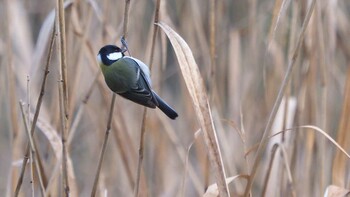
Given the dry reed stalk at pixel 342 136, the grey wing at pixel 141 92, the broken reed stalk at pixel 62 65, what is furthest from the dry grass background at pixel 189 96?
the grey wing at pixel 141 92

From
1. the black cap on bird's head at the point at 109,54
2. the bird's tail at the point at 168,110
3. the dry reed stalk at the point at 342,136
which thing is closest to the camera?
the bird's tail at the point at 168,110

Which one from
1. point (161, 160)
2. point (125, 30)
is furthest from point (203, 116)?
point (161, 160)

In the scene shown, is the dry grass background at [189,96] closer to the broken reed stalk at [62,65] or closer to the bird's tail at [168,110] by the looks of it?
the broken reed stalk at [62,65]

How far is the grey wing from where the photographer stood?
3.41 feet

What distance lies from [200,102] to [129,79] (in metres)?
0.14

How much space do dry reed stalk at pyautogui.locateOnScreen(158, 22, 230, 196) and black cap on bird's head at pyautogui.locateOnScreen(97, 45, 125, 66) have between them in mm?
116

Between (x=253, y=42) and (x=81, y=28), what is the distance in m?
0.59

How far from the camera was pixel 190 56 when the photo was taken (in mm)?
1053

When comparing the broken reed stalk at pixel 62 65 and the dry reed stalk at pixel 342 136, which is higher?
the broken reed stalk at pixel 62 65

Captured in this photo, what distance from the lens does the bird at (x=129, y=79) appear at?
1045mm

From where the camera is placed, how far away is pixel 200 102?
1.04m

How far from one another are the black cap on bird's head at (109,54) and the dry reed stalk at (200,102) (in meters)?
0.12

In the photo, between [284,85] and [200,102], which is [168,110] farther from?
[284,85]

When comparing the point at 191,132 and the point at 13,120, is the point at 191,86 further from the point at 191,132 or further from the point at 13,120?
the point at 191,132
